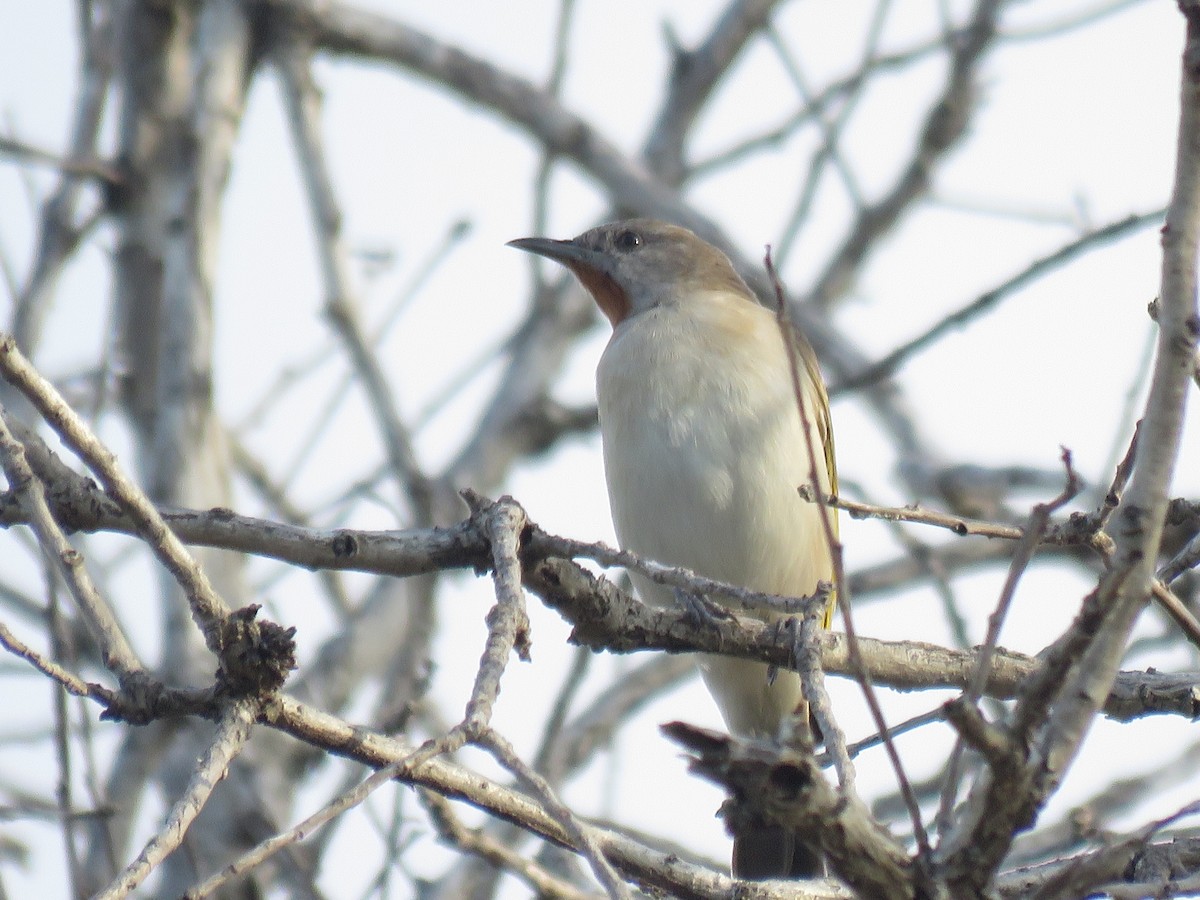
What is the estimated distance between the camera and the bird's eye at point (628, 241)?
836 cm

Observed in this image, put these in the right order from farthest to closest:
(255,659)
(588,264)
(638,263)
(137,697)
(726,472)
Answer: (588,264)
(638,263)
(726,472)
(137,697)
(255,659)

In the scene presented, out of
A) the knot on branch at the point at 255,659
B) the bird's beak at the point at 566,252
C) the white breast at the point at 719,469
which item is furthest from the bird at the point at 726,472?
the knot on branch at the point at 255,659

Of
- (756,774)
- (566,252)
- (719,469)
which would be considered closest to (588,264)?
(566,252)

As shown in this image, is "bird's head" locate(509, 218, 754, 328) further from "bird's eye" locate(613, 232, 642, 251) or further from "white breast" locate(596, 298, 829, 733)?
"white breast" locate(596, 298, 829, 733)

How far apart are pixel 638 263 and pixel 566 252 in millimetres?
440

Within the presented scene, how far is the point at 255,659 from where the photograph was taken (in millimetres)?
3074

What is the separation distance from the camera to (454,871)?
6.56m

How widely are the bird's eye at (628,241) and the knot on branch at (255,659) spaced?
5.51 m

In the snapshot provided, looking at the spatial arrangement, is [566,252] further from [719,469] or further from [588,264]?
[719,469]

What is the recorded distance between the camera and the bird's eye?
27.4 ft

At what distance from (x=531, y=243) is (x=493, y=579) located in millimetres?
5154

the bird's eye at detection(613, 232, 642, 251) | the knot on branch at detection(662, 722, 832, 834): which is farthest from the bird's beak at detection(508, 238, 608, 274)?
the knot on branch at detection(662, 722, 832, 834)

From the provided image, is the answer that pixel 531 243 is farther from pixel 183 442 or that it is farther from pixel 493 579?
pixel 493 579

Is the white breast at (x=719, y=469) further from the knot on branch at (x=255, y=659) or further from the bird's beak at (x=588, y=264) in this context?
the knot on branch at (x=255, y=659)
